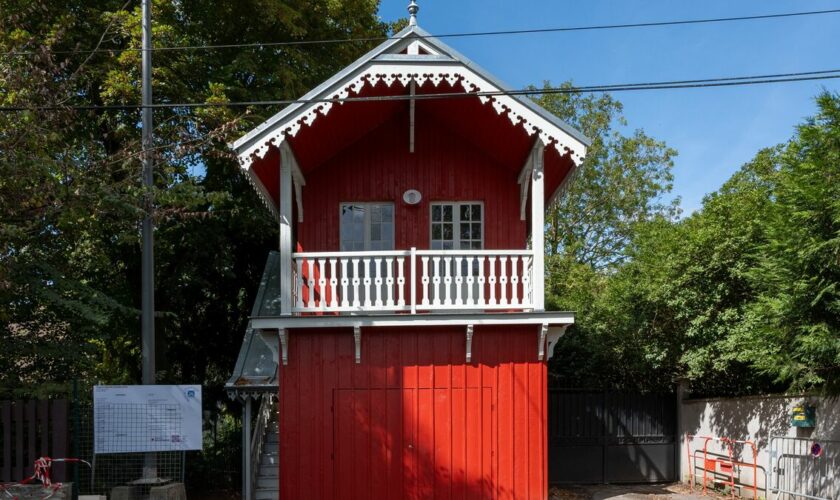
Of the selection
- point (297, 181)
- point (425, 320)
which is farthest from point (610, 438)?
point (297, 181)

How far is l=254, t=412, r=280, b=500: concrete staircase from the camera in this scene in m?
14.4

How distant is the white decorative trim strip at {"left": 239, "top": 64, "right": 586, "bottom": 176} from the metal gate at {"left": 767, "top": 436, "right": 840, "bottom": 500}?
642 cm

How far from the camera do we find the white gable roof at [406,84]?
11992 mm

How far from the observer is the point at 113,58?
16.5 meters

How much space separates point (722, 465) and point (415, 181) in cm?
905

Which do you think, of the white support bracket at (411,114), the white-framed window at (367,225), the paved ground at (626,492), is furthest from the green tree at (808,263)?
the white-framed window at (367,225)

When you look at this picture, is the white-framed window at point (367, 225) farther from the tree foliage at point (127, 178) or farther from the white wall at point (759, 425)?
the white wall at point (759, 425)

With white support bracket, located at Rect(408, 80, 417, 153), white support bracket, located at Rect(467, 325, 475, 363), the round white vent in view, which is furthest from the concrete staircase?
white support bracket, located at Rect(408, 80, 417, 153)

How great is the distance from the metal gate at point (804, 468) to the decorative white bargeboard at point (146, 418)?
32.0 ft

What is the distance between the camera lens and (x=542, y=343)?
40.3 ft

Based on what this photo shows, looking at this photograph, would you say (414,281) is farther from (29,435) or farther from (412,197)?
(29,435)

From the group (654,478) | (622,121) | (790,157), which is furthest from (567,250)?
(790,157)

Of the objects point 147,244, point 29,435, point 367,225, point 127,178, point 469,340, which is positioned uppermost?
point 127,178

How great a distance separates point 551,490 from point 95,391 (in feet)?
34.7
